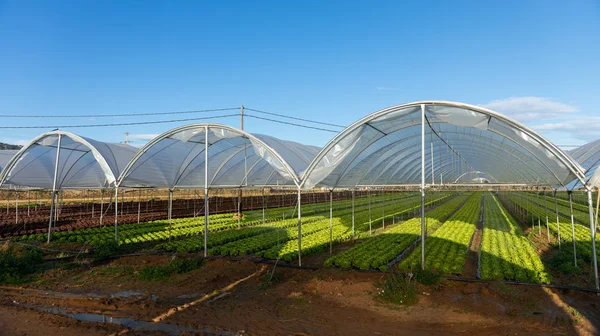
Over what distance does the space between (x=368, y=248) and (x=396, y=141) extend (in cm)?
420

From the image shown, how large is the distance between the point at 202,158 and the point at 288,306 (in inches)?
428

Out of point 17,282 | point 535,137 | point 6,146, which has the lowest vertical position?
point 17,282

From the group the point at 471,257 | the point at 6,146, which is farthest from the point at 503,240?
the point at 6,146

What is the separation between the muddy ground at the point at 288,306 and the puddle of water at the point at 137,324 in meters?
0.08

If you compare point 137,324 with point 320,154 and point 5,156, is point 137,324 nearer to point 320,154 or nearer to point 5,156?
point 320,154

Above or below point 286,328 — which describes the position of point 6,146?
above

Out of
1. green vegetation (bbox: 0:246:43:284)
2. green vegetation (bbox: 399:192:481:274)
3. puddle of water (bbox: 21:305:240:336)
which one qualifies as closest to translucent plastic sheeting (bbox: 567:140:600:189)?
green vegetation (bbox: 399:192:481:274)

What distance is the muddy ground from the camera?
271 inches

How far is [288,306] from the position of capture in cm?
814

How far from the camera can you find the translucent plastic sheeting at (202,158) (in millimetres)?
12891

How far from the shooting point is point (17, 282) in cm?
1010

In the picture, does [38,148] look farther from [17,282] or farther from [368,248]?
[368,248]

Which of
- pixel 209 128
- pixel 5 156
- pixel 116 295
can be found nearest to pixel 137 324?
pixel 116 295

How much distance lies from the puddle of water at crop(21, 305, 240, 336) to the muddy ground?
0.08 m
